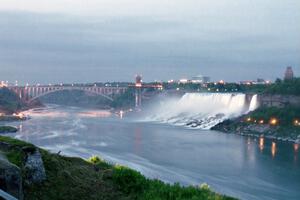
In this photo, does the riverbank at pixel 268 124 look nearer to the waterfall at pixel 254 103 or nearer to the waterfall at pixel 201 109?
the waterfall at pixel 254 103

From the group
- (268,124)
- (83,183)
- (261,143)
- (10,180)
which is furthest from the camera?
(268,124)

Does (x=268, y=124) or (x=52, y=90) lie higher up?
(x=52, y=90)

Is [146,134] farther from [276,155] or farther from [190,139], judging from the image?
[276,155]

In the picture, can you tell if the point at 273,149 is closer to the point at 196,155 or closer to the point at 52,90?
the point at 196,155

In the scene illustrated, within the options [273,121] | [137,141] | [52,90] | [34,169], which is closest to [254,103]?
[273,121]

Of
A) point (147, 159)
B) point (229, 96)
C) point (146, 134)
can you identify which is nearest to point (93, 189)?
point (147, 159)

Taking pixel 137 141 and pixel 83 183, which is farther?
pixel 137 141

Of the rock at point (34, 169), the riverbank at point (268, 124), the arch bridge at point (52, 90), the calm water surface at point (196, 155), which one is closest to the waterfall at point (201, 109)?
the riverbank at point (268, 124)

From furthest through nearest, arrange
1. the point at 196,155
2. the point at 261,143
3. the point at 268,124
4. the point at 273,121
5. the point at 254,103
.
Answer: the point at 254,103 → the point at 273,121 → the point at 268,124 → the point at 261,143 → the point at 196,155
